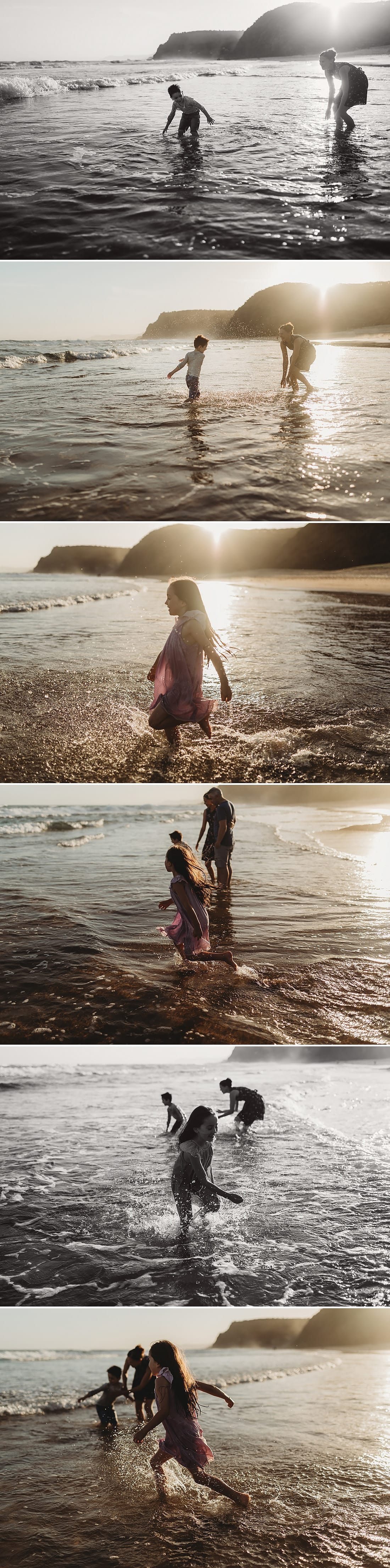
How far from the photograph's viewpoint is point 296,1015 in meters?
3.67

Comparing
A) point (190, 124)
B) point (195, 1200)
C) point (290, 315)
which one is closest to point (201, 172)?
point (190, 124)

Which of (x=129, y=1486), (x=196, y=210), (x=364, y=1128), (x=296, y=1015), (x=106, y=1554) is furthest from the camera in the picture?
(x=364, y=1128)

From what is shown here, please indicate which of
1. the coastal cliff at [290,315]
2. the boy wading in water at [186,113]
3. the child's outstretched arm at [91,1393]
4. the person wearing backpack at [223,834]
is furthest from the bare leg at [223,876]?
the boy wading in water at [186,113]

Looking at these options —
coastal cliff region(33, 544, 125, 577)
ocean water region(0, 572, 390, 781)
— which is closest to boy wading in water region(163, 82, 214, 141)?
coastal cliff region(33, 544, 125, 577)

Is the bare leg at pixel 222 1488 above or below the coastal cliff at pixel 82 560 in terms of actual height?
below

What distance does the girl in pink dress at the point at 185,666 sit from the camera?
3.67 m

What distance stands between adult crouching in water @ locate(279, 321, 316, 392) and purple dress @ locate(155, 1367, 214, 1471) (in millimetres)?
4496

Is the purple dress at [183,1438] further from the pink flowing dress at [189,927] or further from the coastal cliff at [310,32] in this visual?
the coastal cliff at [310,32]

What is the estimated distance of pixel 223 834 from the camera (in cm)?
404

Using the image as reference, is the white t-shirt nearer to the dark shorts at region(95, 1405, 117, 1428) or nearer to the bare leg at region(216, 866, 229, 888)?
the bare leg at region(216, 866, 229, 888)

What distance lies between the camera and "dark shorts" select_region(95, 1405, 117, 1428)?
3.91 meters

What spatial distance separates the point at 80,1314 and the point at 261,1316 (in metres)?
0.86

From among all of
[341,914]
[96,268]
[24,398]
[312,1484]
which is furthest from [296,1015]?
[96,268]

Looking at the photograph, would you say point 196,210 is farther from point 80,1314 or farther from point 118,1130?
point 80,1314
